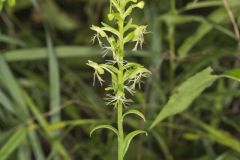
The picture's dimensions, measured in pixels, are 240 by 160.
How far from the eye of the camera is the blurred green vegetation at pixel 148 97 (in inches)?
63.2

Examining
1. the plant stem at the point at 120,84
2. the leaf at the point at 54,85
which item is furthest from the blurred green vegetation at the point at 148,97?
the plant stem at the point at 120,84

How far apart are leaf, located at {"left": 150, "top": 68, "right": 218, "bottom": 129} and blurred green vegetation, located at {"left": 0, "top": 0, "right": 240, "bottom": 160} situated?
0.69 ft

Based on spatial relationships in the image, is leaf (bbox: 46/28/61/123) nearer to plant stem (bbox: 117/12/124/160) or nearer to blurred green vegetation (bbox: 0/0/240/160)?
blurred green vegetation (bbox: 0/0/240/160)

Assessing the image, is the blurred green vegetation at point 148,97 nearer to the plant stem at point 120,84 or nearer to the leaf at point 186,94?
the leaf at point 186,94

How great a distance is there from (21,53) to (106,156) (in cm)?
54

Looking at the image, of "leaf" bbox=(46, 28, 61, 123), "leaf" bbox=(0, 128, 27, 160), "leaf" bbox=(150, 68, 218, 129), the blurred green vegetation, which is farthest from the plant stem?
"leaf" bbox=(46, 28, 61, 123)

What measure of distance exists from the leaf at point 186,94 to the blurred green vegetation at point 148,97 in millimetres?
210

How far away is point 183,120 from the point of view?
1.90 m

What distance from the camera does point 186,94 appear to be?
114 cm

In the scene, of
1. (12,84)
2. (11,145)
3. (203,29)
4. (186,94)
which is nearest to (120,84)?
(186,94)

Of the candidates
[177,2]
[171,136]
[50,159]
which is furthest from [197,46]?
[50,159]

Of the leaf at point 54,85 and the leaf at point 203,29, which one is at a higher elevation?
the leaf at point 203,29

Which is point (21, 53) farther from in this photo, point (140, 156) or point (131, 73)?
point (131, 73)

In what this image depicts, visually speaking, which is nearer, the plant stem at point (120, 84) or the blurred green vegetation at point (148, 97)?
the plant stem at point (120, 84)
